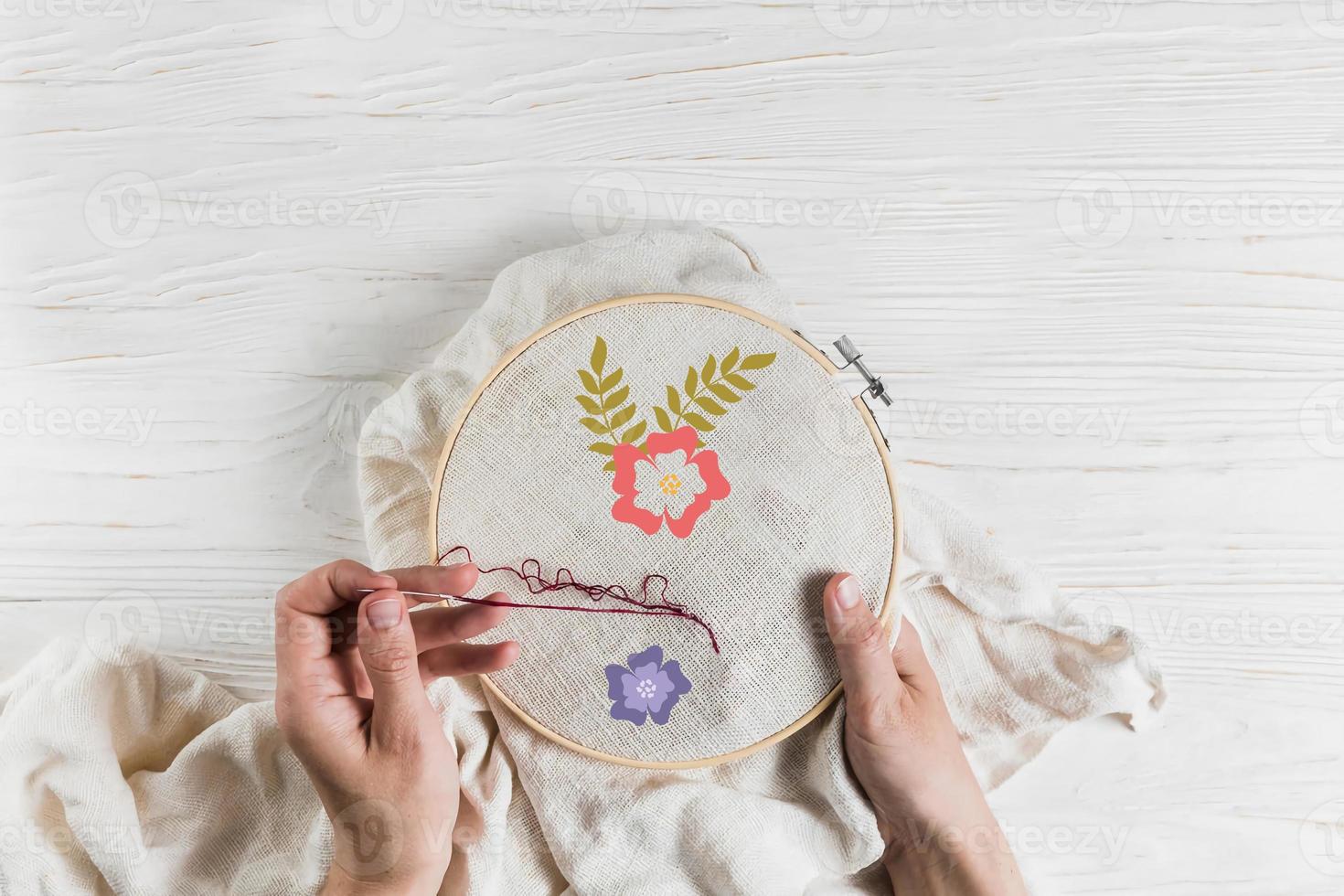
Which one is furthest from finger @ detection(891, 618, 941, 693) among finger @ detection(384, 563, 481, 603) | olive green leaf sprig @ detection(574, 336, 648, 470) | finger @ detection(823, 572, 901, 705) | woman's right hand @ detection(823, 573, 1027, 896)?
finger @ detection(384, 563, 481, 603)

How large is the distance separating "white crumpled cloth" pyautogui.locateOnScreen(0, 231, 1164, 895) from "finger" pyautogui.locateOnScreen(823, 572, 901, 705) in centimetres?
8

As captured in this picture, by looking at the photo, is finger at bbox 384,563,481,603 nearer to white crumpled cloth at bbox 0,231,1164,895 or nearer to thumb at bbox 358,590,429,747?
thumb at bbox 358,590,429,747

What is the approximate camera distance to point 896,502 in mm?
961

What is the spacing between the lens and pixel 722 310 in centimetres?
98

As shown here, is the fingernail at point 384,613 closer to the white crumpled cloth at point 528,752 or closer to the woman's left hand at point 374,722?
the woman's left hand at point 374,722

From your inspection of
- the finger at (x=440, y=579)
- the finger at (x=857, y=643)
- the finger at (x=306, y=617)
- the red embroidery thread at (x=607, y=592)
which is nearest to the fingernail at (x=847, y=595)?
the finger at (x=857, y=643)

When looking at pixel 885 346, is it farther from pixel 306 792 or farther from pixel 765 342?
pixel 306 792

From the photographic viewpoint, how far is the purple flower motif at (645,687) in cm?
95

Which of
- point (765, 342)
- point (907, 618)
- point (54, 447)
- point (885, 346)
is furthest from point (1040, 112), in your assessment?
point (54, 447)

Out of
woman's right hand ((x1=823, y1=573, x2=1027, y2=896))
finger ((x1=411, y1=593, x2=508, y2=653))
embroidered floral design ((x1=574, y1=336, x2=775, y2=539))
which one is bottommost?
woman's right hand ((x1=823, y1=573, x2=1027, y2=896))

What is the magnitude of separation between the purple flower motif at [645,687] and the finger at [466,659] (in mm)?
117

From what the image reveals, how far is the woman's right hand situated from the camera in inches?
37.3

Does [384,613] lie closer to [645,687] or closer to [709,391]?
[645,687]

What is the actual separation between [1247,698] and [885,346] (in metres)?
0.69
